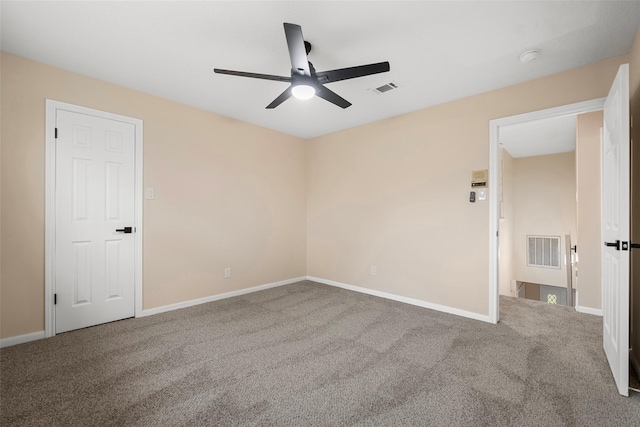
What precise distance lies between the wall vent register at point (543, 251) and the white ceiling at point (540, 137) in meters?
1.89

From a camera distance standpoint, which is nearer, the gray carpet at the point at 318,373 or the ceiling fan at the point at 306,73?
the gray carpet at the point at 318,373

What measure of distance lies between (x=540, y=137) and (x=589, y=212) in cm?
203

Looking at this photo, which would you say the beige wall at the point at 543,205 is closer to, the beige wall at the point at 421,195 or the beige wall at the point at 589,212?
the beige wall at the point at 589,212

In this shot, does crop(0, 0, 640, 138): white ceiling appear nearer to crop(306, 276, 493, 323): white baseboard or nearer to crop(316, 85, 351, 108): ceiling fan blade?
crop(316, 85, 351, 108): ceiling fan blade

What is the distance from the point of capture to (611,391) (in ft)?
6.06

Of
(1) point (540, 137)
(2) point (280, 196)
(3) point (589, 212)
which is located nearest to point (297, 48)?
(2) point (280, 196)

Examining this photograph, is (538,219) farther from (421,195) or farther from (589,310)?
(421,195)

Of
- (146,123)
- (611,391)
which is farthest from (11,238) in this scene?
(611,391)

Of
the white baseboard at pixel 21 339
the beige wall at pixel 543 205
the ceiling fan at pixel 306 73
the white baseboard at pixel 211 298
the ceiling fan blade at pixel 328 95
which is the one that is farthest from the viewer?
the beige wall at pixel 543 205

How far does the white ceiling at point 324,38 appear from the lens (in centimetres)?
191

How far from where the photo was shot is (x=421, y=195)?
365 centimetres

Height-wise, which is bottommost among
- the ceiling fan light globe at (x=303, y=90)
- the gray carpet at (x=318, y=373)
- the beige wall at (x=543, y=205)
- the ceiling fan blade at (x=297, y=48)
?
the gray carpet at (x=318, y=373)

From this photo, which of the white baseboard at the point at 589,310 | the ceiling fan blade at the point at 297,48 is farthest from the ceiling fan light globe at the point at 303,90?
the white baseboard at the point at 589,310

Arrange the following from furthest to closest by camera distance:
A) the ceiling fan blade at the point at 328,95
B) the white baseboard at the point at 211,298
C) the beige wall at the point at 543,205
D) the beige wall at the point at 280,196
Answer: the beige wall at the point at 543,205 < the white baseboard at the point at 211,298 < the beige wall at the point at 280,196 < the ceiling fan blade at the point at 328,95
